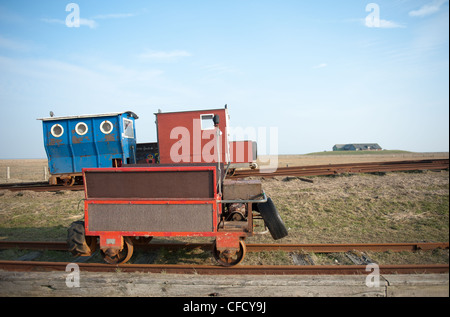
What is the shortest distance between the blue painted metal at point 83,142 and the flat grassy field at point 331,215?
64.8 inches

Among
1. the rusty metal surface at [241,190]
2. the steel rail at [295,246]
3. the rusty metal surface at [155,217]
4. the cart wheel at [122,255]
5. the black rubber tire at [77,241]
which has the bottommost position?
the steel rail at [295,246]

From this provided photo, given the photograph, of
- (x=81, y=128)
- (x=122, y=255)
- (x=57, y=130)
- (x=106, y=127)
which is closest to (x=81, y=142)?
(x=81, y=128)

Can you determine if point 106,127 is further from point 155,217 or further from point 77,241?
point 155,217

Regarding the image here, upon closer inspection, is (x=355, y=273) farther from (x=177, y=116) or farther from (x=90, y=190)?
(x=177, y=116)

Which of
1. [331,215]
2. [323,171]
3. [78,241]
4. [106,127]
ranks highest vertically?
[106,127]

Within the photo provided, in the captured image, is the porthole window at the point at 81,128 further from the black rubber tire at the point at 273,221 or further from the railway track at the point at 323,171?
the black rubber tire at the point at 273,221

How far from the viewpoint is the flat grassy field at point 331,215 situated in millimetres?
5043

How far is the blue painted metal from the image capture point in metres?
12.5

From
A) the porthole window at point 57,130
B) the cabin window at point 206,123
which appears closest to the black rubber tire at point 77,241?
the cabin window at point 206,123

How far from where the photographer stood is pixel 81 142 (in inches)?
495

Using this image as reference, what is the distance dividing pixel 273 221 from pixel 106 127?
35.6 ft

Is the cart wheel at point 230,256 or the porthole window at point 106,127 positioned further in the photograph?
the porthole window at point 106,127
